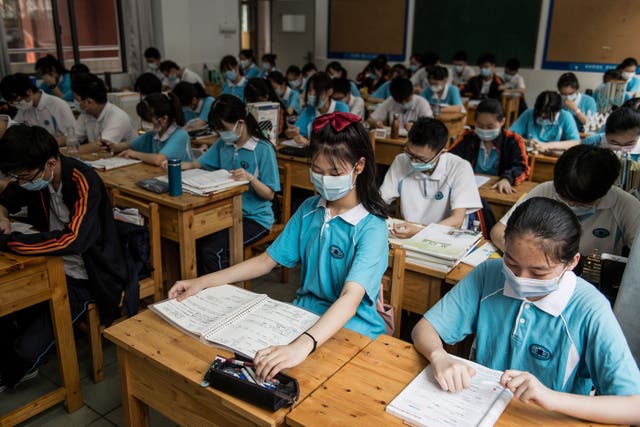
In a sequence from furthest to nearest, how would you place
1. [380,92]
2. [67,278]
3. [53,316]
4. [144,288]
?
[380,92] → [144,288] → [67,278] → [53,316]

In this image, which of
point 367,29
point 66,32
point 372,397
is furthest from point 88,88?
point 367,29

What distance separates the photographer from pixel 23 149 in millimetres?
1964

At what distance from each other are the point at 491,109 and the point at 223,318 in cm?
249

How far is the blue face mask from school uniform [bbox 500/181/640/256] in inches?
30.4

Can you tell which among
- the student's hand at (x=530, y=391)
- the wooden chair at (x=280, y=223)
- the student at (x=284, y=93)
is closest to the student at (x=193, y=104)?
the student at (x=284, y=93)

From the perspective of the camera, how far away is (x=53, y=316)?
206 cm

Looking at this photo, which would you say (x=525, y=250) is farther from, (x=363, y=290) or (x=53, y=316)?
(x=53, y=316)

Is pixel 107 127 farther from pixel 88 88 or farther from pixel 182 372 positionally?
pixel 182 372

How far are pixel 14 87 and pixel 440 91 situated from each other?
437 cm

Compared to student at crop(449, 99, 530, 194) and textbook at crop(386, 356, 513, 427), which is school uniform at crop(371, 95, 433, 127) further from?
textbook at crop(386, 356, 513, 427)

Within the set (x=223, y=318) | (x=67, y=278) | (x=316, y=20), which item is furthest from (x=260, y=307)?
(x=316, y=20)

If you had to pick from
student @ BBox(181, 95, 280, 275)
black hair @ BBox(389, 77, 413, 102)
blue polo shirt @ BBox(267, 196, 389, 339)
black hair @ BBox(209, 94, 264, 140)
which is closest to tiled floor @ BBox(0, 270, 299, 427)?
student @ BBox(181, 95, 280, 275)

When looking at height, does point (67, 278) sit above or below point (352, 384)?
below

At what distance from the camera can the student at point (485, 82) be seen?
788 cm
